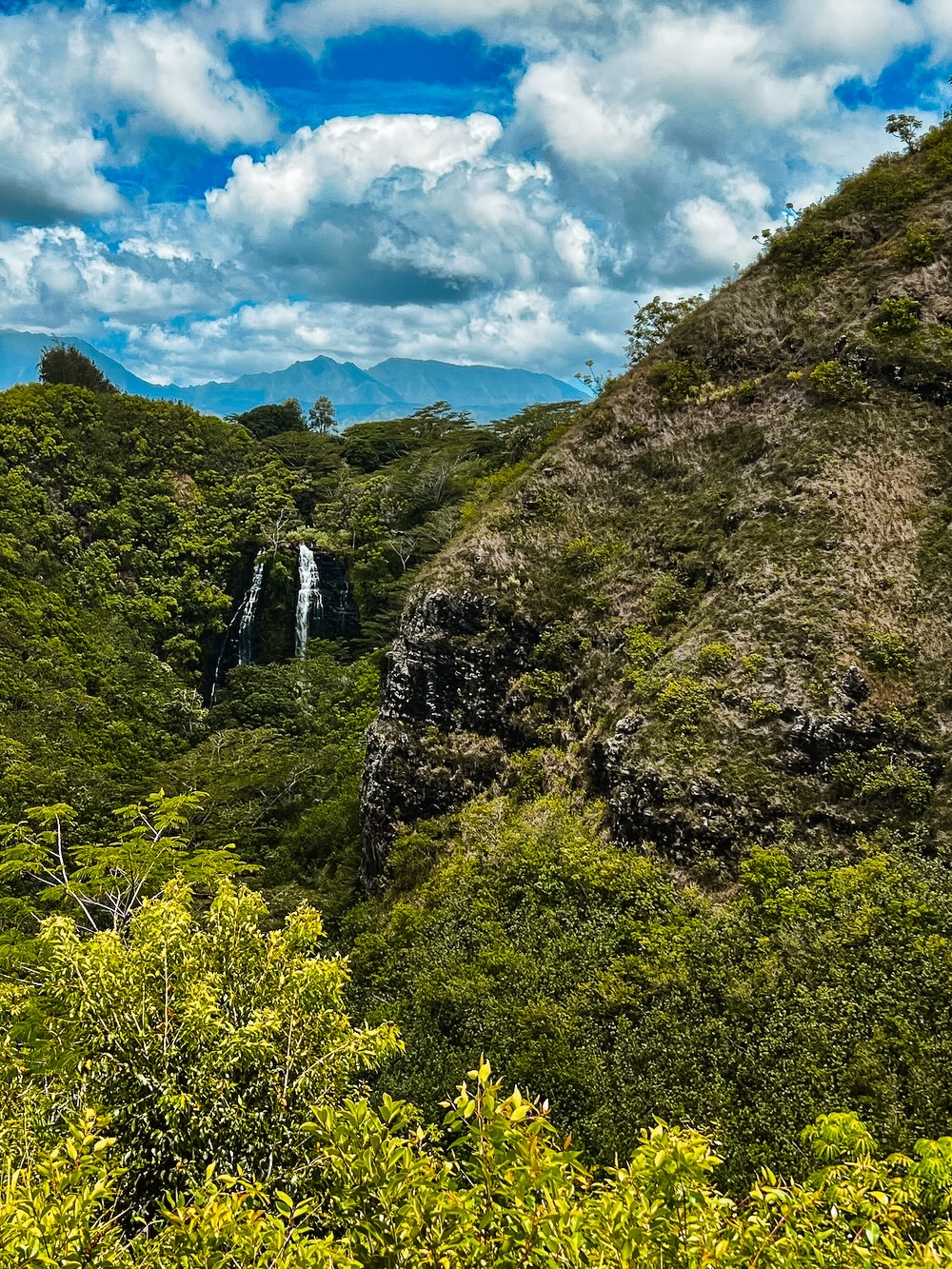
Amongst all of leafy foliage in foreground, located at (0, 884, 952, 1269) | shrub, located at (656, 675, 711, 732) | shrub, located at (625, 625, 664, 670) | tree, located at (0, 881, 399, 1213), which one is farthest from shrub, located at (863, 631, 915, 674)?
tree, located at (0, 881, 399, 1213)

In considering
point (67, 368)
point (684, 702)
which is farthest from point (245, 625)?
point (684, 702)

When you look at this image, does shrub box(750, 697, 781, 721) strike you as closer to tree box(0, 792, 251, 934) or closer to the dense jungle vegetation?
the dense jungle vegetation

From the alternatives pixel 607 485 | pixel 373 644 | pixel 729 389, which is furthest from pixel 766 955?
pixel 373 644

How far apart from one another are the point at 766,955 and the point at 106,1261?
449 inches

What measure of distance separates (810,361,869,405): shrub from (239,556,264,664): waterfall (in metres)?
31.7

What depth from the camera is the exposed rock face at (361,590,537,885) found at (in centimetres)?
2159

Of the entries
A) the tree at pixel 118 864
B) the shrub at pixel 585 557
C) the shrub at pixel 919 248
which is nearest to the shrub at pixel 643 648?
the shrub at pixel 585 557

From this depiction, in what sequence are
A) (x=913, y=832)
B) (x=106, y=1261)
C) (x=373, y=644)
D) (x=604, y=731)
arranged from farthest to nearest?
(x=373, y=644) < (x=604, y=731) < (x=913, y=832) < (x=106, y=1261)

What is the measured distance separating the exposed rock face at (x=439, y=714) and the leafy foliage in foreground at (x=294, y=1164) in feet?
44.5

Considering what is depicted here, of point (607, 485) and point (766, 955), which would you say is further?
point (607, 485)

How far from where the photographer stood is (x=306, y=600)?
145ft

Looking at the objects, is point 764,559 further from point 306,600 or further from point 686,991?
point 306,600

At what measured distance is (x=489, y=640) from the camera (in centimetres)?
2291

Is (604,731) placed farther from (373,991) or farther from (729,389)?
(729,389)
